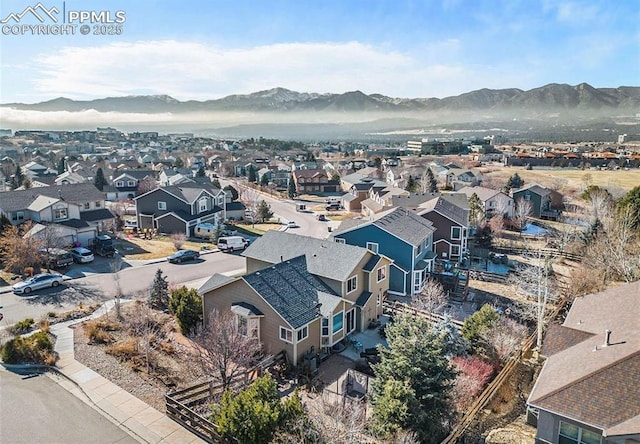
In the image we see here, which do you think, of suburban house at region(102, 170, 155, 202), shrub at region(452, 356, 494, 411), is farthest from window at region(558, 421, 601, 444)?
suburban house at region(102, 170, 155, 202)

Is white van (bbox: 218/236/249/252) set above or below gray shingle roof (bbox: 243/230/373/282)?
below

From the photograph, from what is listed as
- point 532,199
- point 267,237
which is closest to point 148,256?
point 267,237

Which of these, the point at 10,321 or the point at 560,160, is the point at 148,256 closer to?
the point at 10,321

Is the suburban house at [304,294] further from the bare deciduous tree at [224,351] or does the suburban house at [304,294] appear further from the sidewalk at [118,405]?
the sidewalk at [118,405]

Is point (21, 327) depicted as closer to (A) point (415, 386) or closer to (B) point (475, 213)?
(A) point (415, 386)

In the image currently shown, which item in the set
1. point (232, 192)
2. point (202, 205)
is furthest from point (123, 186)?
point (202, 205)

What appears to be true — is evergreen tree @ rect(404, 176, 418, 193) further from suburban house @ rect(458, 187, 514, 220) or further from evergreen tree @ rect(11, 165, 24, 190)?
evergreen tree @ rect(11, 165, 24, 190)

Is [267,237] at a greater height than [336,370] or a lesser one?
greater
